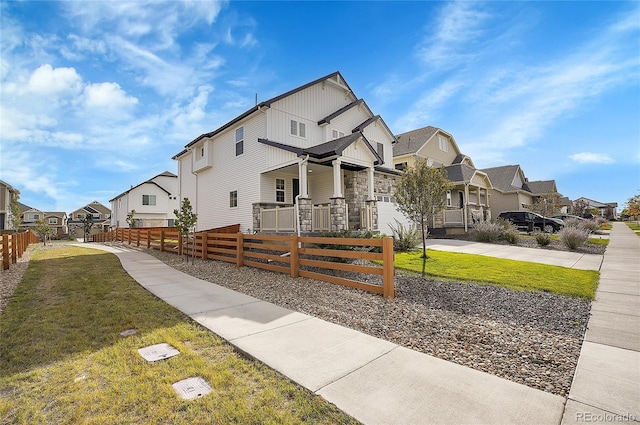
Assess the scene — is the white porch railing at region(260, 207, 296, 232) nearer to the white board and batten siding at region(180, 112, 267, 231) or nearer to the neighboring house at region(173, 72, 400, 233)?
the neighboring house at region(173, 72, 400, 233)

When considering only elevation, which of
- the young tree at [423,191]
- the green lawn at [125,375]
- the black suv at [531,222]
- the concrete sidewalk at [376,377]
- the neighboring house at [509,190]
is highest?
the neighboring house at [509,190]

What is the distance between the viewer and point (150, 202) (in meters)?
38.6

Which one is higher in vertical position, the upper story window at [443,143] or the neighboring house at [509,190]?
the upper story window at [443,143]

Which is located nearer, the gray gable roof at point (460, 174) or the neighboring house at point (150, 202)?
the gray gable roof at point (460, 174)

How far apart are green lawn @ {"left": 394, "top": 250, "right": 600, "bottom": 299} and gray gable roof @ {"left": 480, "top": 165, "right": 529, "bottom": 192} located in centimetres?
2667

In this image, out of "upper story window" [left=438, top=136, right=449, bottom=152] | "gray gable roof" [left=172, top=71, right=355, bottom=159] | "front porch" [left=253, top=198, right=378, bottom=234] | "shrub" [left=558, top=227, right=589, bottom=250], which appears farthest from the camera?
"upper story window" [left=438, top=136, right=449, bottom=152]

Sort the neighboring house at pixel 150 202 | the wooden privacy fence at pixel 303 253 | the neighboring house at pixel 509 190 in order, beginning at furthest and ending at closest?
1. the neighboring house at pixel 150 202
2. the neighboring house at pixel 509 190
3. the wooden privacy fence at pixel 303 253

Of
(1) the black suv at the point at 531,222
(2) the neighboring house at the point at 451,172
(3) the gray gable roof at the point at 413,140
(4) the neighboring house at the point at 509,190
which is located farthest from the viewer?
(4) the neighboring house at the point at 509,190

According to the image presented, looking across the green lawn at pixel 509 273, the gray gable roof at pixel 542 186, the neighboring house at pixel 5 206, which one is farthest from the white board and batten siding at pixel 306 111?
the gray gable roof at pixel 542 186

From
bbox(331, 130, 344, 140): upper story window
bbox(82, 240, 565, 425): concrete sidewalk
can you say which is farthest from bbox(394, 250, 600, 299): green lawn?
bbox(331, 130, 344, 140): upper story window

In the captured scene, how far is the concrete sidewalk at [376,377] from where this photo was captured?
94.5 inches

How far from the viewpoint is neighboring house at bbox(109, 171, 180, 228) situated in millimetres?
37375

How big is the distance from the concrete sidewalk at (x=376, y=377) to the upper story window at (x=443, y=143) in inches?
982

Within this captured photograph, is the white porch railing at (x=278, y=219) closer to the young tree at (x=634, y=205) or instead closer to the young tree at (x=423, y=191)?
the young tree at (x=423, y=191)
